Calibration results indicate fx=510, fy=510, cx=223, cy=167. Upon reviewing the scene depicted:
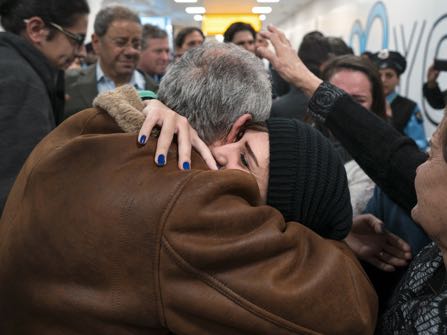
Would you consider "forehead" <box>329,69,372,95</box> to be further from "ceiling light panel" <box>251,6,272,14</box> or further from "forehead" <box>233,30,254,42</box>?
"ceiling light panel" <box>251,6,272,14</box>

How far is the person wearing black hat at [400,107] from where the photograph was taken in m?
3.72

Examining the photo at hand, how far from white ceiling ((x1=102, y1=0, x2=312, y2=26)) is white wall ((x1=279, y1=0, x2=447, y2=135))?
5.49 meters

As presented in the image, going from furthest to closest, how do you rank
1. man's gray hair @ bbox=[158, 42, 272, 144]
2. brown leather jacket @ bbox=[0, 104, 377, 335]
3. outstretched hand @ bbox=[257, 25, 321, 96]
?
outstretched hand @ bbox=[257, 25, 321, 96], man's gray hair @ bbox=[158, 42, 272, 144], brown leather jacket @ bbox=[0, 104, 377, 335]

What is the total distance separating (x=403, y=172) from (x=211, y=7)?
53.2 feet

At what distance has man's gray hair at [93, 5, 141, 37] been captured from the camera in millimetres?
3135

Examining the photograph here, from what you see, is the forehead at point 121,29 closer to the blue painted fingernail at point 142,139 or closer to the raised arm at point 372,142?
the raised arm at point 372,142

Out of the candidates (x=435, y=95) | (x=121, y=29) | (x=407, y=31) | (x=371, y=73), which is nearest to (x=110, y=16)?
(x=121, y=29)

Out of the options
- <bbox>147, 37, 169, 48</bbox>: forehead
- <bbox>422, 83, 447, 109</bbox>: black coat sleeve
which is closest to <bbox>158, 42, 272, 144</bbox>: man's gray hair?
<bbox>147, 37, 169, 48</bbox>: forehead

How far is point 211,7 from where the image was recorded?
1672cm

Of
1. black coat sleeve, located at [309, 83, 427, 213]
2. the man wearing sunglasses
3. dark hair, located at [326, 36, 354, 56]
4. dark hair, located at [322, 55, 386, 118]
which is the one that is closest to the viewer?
black coat sleeve, located at [309, 83, 427, 213]

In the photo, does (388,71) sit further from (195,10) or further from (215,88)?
(195,10)

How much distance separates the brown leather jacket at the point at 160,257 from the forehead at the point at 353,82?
4.72 feet

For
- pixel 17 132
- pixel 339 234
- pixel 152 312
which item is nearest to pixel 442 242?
pixel 339 234

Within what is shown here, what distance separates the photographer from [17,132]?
1775 millimetres
